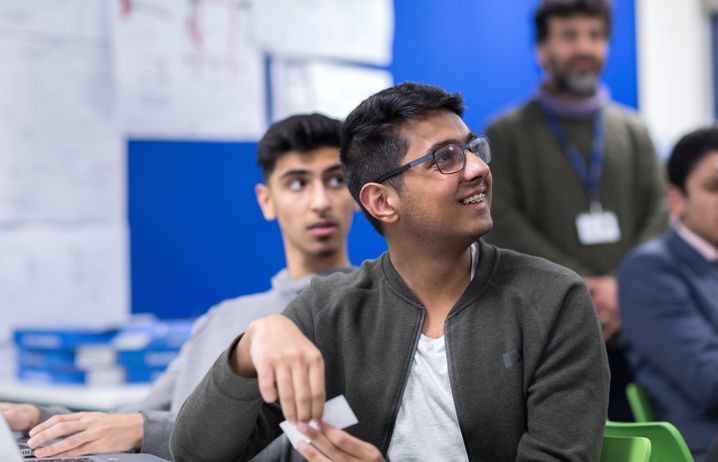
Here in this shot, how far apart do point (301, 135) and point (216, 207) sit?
153 cm

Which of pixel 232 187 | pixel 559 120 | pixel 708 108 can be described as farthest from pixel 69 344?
pixel 708 108

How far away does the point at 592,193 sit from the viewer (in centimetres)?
392

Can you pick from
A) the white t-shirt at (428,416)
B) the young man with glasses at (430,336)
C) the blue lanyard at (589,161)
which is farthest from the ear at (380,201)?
the blue lanyard at (589,161)

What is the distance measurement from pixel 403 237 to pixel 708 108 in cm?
501

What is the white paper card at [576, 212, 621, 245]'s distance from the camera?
3.86 meters

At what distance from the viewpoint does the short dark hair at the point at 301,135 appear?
8.22ft

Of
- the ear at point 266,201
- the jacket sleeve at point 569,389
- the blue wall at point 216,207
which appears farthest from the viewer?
the blue wall at point 216,207

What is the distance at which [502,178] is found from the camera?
386 cm

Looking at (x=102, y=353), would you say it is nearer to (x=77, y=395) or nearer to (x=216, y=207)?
(x=77, y=395)

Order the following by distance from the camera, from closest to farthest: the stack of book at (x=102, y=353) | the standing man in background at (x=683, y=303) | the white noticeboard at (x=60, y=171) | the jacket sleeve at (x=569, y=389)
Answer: the jacket sleeve at (x=569, y=389) → the standing man in background at (x=683, y=303) → the stack of book at (x=102, y=353) → the white noticeboard at (x=60, y=171)

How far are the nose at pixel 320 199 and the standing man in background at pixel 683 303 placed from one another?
3.35ft

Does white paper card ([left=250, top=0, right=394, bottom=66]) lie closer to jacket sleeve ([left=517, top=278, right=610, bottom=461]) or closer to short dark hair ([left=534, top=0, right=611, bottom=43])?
short dark hair ([left=534, top=0, right=611, bottom=43])

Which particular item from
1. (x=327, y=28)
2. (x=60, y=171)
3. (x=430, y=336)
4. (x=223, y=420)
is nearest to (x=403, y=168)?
(x=430, y=336)

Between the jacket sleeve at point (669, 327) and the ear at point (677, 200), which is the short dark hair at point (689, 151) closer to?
the ear at point (677, 200)
